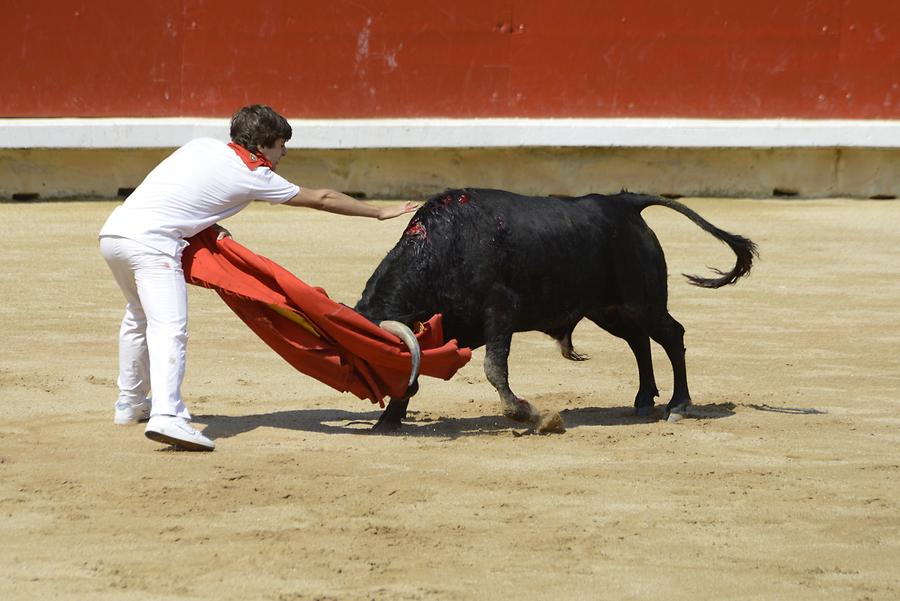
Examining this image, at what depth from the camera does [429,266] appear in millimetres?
5641

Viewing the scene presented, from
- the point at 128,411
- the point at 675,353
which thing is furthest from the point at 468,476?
the point at 675,353

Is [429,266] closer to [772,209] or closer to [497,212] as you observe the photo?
[497,212]

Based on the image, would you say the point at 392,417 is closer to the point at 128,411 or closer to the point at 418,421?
the point at 418,421

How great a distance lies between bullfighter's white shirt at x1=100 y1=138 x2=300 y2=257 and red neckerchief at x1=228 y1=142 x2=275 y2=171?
13 mm

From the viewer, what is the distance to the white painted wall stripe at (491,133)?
11367mm

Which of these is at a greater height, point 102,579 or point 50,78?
point 50,78

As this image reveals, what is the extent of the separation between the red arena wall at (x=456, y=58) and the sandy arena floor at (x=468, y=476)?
11.0 feet

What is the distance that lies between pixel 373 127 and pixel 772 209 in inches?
112

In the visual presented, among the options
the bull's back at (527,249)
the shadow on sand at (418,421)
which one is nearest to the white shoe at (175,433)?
the shadow on sand at (418,421)

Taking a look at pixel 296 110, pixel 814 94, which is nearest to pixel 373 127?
pixel 296 110

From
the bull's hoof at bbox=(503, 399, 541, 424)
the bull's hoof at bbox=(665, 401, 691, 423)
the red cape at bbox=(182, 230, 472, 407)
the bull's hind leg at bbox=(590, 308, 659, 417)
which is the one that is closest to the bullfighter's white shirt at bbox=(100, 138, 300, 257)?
the red cape at bbox=(182, 230, 472, 407)

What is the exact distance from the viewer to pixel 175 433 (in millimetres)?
5062

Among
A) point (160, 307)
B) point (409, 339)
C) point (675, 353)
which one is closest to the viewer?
point (160, 307)

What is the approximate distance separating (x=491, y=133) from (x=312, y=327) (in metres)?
6.24
